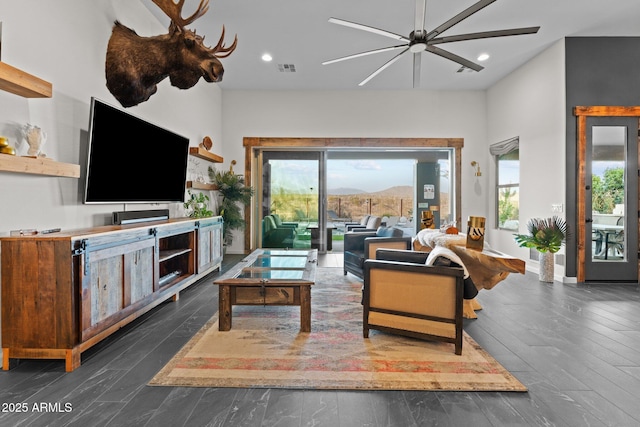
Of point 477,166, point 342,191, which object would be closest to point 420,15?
point 477,166

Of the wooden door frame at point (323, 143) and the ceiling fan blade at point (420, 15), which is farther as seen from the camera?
the wooden door frame at point (323, 143)

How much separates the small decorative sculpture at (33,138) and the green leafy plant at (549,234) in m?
5.86

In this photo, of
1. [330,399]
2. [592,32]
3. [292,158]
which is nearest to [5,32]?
[330,399]

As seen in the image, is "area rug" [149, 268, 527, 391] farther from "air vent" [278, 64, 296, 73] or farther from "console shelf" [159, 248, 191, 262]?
"air vent" [278, 64, 296, 73]

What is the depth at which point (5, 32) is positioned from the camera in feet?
7.74

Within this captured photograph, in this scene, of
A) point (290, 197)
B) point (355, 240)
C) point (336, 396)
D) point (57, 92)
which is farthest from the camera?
point (290, 197)

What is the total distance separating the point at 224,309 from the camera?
3008 mm

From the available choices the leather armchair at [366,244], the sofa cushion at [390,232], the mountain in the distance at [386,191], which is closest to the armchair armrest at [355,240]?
the leather armchair at [366,244]

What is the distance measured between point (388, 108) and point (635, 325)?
5.50m

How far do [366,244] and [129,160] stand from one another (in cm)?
294

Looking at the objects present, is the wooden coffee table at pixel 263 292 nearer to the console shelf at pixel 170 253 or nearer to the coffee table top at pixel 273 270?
the coffee table top at pixel 273 270

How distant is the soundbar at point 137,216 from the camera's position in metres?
3.40

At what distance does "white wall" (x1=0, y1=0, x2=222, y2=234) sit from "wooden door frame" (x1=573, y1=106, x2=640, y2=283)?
6015 mm

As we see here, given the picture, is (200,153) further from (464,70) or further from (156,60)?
(464,70)
